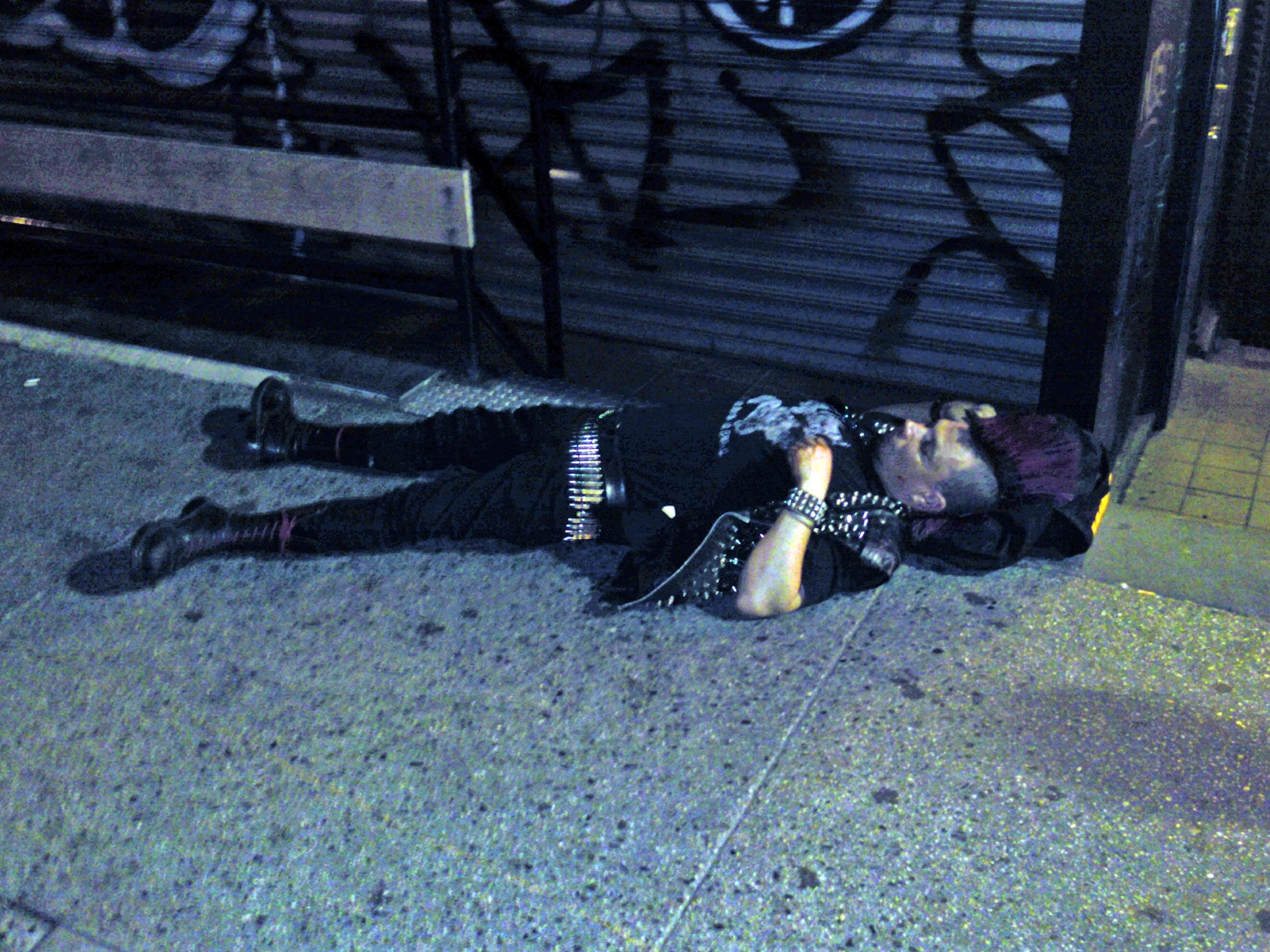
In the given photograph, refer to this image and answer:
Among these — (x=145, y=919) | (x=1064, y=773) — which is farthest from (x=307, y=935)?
(x=1064, y=773)

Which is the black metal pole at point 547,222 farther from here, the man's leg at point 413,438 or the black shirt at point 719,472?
the black shirt at point 719,472

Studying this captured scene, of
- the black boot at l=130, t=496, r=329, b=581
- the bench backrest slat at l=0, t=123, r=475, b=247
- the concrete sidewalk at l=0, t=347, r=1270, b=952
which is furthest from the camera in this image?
the bench backrest slat at l=0, t=123, r=475, b=247

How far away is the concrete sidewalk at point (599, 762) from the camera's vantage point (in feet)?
7.91

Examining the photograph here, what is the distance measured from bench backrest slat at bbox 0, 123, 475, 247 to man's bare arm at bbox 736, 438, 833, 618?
6.19ft

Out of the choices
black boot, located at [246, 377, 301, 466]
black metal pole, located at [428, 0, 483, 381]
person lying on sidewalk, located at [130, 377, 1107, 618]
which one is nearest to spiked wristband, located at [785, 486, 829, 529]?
person lying on sidewalk, located at [130, 377, 1107, 618]

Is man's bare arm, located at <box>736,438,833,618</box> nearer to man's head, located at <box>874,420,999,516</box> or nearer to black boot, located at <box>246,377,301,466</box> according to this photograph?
man's head, located at <box>874,420,999,516</box>

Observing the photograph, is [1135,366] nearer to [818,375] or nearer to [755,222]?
[818,375]

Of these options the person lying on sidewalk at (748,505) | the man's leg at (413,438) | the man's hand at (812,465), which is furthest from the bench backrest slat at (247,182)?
the man's hand at (812,465)

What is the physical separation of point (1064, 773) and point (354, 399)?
3.00 metres

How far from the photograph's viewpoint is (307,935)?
2365 millimetres

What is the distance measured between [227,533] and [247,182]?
5.95ft

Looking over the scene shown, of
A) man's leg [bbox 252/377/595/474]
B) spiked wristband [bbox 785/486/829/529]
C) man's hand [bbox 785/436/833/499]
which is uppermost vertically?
man's hand [bbox 785/436/833/499]

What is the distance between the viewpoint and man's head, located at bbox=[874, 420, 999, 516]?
3.21 m

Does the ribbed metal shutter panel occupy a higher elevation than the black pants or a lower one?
higher
